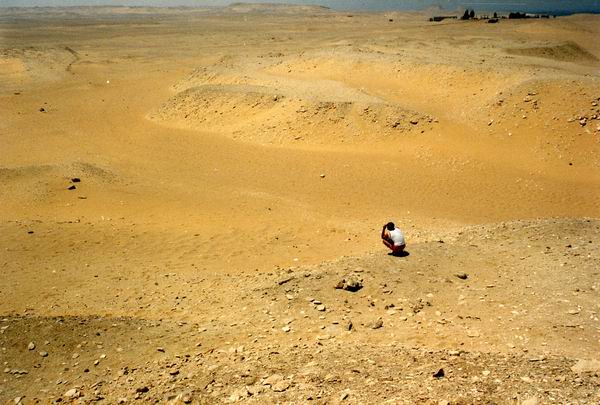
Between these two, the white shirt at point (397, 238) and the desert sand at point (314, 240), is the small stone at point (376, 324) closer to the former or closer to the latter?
the desert sand at point (314, 240)

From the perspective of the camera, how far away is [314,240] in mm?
10367

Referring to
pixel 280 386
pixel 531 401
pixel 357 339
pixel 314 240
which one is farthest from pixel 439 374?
pixel 314 240

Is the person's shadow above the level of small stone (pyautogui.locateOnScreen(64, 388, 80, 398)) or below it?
above

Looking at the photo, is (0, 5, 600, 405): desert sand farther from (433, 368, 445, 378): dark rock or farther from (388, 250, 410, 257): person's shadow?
(388, 250, 410, 257): person's shadow

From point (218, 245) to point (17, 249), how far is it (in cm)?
412

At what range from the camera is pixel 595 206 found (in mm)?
12531

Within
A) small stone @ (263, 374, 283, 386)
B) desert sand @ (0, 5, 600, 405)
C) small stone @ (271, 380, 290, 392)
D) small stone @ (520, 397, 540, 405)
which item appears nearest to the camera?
small stone @ (520, 397, 540, 405)

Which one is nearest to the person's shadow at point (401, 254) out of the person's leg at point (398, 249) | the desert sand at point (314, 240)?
the person's leg at point (398, 249)

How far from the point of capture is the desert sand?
5418mm

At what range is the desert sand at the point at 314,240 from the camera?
5.42 m

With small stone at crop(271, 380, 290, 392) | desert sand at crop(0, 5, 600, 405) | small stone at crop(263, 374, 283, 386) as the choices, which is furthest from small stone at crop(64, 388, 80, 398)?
small stone at crop(271, 380, 290, 392)

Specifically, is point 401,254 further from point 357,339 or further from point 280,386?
point 280,386

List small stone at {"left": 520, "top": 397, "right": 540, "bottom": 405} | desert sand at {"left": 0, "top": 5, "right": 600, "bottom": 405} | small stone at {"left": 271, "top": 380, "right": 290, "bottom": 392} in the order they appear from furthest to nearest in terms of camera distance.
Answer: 1. desert sand at {"left": 0, "top": 5, "right": 600, "bottom": 405}
2. small stone at {"left": 271, "top": 380, "right": 290, "bottom": 392}
3. small stone at {"left": 520, "top": 397, "right": 540, "bottom": 405}

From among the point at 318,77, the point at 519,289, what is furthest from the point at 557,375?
the point at 318,77
